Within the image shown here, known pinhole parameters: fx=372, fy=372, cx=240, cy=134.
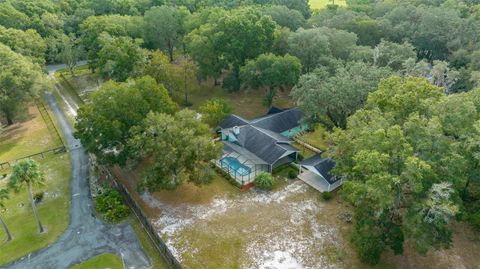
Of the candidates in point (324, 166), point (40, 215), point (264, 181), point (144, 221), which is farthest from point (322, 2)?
point (40, 215)

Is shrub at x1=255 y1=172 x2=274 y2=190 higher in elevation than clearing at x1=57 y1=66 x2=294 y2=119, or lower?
higher

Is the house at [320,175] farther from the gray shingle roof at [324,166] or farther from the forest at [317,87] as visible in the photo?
the forest at [317,87]

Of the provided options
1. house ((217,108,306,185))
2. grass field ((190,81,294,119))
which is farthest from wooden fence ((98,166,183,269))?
grass field ((190,81,294,119))

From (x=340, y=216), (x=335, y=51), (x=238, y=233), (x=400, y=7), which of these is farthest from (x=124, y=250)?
(x=400, y=7)

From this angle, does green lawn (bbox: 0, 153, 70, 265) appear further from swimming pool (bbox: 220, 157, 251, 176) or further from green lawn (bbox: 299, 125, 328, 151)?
green lawn (bbox: 299, 125, 328, 151)

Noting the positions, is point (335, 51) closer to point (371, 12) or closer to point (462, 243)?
point (371, 12)

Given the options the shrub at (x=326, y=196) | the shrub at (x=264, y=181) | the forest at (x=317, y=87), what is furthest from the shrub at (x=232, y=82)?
the shrub at (x=326, y=196)

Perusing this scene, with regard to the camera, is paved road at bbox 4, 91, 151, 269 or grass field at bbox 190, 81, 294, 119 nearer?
paved road at bbox 4, 91, 151, 269
